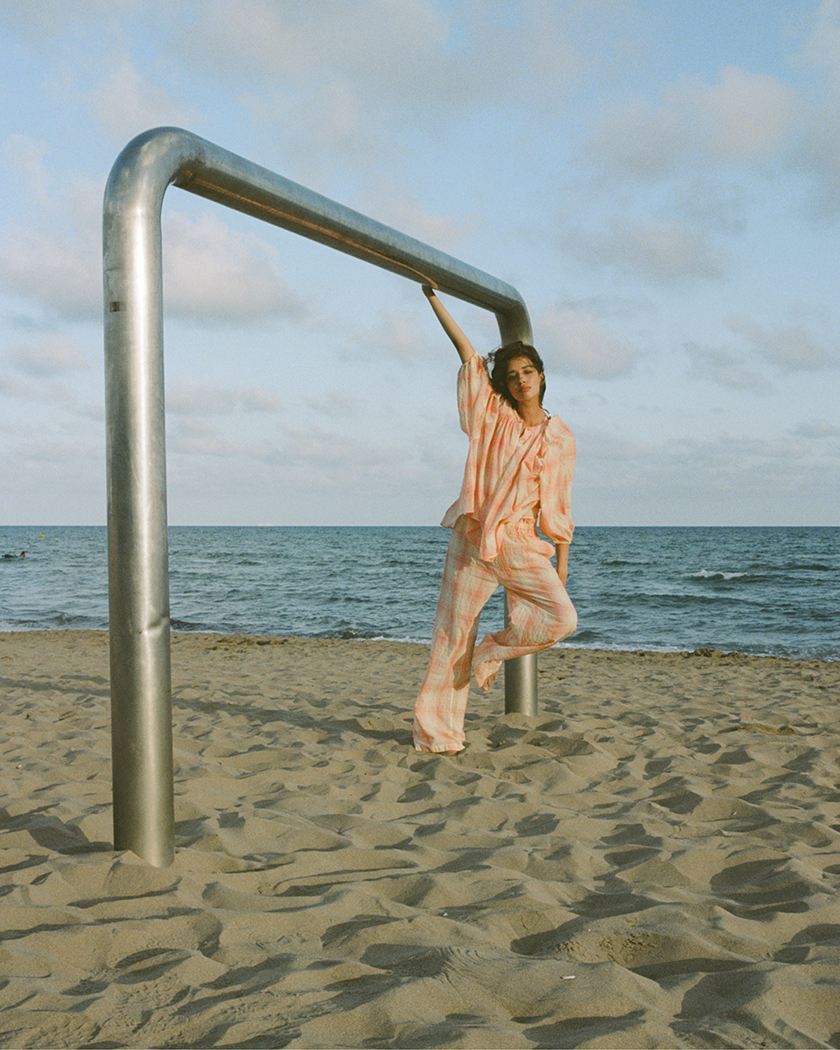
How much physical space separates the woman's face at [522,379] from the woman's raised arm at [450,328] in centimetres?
23

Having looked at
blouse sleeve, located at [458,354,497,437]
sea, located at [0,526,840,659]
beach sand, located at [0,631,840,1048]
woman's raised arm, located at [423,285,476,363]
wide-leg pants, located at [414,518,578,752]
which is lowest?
sea, located at [0,526,840,659]

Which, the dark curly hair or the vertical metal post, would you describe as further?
the vertical metal post

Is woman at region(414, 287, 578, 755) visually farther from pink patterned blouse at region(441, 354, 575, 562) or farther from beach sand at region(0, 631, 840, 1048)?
beach sand at region(0, 631, 840, 1048)

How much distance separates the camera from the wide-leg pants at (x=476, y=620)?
394 cm

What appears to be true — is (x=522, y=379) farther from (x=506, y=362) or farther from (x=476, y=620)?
(x=476, y=620)

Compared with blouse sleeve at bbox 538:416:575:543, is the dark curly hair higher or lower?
higher

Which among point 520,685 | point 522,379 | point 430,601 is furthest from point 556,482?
point 430,601

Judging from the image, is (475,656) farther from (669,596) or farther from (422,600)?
(669,596)

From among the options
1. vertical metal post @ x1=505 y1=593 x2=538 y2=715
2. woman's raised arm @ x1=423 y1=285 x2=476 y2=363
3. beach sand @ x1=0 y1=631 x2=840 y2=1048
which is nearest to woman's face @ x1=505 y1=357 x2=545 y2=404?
woman's raised arm @ x1=423 y1=285 x2=476 y2=363

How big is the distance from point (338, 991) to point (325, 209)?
269 centimetres

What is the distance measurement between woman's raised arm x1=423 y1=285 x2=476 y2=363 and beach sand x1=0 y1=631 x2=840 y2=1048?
6.45ft

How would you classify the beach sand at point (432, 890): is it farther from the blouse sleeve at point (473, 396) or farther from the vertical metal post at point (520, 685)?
the blouse sleeve at point (473, 396)

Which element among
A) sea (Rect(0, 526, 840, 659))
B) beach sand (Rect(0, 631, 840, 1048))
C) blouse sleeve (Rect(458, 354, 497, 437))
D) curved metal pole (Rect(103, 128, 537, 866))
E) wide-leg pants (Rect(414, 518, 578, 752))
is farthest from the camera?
sea (Rect(0, 526, 840, 659))

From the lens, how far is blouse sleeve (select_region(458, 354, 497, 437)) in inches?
159
